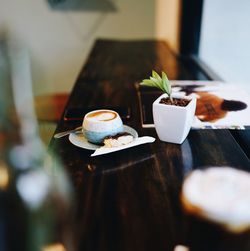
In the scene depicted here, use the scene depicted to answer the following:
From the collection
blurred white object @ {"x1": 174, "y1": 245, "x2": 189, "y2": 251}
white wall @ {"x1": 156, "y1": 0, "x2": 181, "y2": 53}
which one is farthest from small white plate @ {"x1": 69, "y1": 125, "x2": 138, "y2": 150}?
white wall @ {"x1": 156, "y1": 0, "x2": 181, "y2": 53}

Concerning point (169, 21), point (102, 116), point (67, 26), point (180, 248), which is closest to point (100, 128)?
point (102, 116)

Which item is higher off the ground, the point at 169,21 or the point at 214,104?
the point at 169,21

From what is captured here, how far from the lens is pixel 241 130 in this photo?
2.71 ft

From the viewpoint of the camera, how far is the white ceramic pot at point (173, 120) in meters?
0.73

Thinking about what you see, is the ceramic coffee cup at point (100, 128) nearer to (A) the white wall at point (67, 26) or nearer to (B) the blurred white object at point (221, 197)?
(B) the blurred white object at point (221, 197)

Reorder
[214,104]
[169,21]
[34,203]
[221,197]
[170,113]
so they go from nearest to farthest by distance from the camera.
→ [221,197]
[34,203]
[170,113]
[214,104]
[169,21]

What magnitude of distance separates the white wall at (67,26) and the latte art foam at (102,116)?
2059mm

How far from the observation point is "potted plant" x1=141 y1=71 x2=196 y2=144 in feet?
2.40

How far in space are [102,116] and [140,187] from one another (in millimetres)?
257

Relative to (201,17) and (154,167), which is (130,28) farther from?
(154,167)

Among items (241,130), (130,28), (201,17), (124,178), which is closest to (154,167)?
(124,178)

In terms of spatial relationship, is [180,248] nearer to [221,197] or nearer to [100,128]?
[221,197]

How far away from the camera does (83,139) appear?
0.80 meters

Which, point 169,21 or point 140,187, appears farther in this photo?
point 169,21
